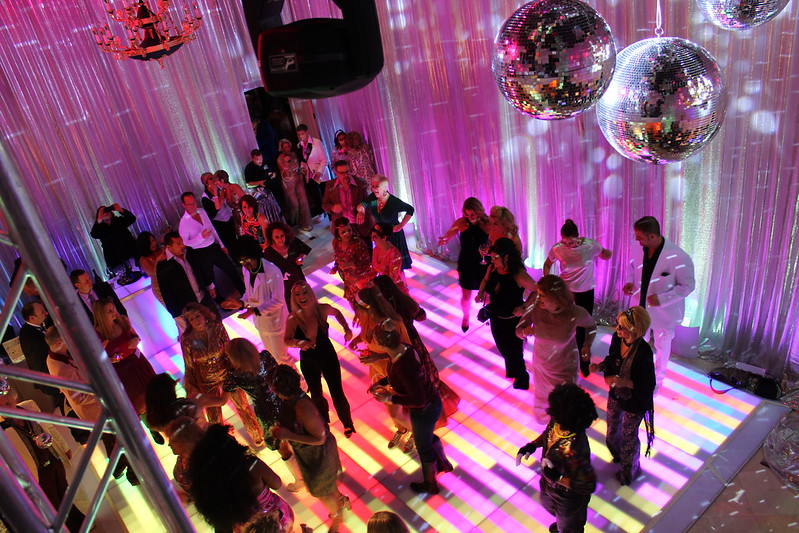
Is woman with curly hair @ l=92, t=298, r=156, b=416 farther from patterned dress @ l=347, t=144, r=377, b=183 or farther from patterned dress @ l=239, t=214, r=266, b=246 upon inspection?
patterned dress @ l=347, t=144, r=377, b=183

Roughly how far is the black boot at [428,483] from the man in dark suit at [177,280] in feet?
8.02

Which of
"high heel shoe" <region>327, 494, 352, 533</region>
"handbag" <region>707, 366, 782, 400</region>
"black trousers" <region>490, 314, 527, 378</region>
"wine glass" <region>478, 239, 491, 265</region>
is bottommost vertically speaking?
"handbag" <region>707, 366, 782, 400</region>

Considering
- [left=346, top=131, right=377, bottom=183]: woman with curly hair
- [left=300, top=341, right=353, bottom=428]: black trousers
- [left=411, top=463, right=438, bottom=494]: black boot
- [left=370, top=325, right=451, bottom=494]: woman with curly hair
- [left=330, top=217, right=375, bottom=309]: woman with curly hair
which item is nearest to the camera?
[left=370, top=325, right=451, bottom=494]: woman with curly hair

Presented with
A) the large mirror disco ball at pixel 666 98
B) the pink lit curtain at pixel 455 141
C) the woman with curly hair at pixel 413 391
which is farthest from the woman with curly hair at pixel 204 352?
the pink lit curtain at pixel 455 141

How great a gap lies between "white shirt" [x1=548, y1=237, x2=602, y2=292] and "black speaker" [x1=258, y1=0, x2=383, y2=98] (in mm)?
2991

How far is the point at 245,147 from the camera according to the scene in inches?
340

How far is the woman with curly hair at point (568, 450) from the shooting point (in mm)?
3355

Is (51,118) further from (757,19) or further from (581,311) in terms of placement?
(757,19)

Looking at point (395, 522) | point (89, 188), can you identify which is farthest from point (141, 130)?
point (395, 522)

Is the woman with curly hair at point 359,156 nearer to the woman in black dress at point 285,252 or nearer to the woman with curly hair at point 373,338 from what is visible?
the woman in black dress at point 285,252

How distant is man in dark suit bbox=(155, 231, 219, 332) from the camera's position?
19.1ft

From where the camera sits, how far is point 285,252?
18.7ft

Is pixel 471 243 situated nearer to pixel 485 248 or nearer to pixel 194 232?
pixel 485 248

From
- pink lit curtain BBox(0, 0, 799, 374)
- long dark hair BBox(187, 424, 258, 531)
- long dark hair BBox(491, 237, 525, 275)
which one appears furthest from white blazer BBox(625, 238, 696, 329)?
long dark hair BBox(187, 424, 258, 531)
